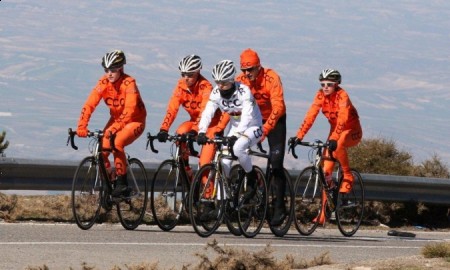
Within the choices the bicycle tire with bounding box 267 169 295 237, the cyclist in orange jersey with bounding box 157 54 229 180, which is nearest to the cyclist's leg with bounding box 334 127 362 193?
the bicycle tire with bounding box 267 169 295 237

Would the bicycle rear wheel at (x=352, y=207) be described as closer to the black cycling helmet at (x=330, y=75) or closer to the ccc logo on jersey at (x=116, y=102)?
the black cycling helmet at (x=330, y=75)

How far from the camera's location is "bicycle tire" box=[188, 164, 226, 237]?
621 inches

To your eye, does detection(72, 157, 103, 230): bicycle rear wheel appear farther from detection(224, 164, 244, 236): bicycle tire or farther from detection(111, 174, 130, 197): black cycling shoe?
detection(224, 164, 244, 236): bicycle tire

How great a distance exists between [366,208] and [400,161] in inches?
116

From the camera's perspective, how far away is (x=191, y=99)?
1692 cm

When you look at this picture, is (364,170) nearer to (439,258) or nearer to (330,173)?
(330,173)

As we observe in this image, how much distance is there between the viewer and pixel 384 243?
17016 mm

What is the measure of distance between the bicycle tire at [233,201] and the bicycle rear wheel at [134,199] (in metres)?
1.15

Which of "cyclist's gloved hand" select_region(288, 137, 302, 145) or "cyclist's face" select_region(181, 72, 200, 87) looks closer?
"cyclist's face" select_region(181, 72, 200, 87)

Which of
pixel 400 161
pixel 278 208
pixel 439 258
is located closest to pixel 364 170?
pixel 400 161

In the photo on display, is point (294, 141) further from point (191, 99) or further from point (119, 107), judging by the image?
point (119, 107)

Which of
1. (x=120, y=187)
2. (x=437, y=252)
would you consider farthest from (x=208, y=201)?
(x=437, y=252)

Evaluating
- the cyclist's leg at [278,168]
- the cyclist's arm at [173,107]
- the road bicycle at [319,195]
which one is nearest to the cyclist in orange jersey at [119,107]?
the cyclist's arm at [173,107]

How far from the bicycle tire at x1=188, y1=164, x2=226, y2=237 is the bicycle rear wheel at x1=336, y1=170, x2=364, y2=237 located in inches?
109
